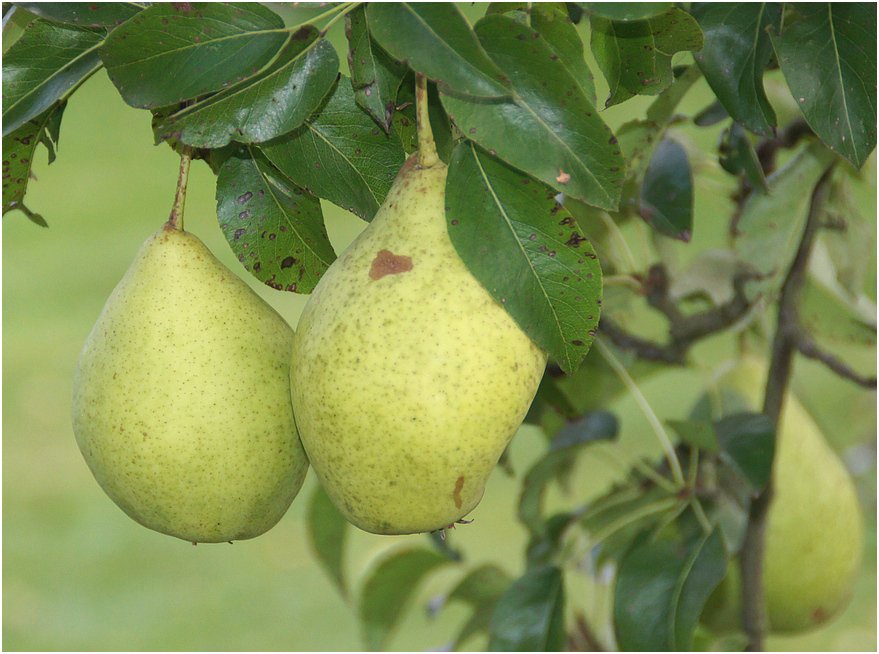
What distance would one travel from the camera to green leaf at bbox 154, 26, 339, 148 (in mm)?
472

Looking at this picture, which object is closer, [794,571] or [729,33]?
[729,33]

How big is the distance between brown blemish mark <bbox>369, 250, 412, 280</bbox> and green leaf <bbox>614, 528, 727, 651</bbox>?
52cm

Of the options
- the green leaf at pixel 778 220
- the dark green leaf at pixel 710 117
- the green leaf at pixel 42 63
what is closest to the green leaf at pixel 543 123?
the green leaf at pixel 42 63

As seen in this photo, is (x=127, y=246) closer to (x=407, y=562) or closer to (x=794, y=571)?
(x=407, y=562)

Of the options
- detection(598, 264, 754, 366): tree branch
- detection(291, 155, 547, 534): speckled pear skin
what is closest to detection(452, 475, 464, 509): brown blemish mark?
detection(291, 155, 547, 534): speckled pear skin

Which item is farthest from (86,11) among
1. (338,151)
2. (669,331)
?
(669,331)

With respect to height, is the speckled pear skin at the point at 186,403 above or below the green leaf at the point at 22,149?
below

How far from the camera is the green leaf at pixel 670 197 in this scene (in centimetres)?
87

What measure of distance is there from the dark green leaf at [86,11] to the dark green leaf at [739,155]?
1.77 ft

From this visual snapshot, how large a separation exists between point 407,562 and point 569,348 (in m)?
0.68

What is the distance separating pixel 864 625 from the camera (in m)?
1.98

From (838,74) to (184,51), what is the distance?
437 millimetres

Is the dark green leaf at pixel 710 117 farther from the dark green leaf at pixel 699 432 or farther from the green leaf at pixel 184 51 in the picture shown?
the green leaf at pixel 184 51

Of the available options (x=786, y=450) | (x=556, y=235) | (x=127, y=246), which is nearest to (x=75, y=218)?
(x=127, y=246)
